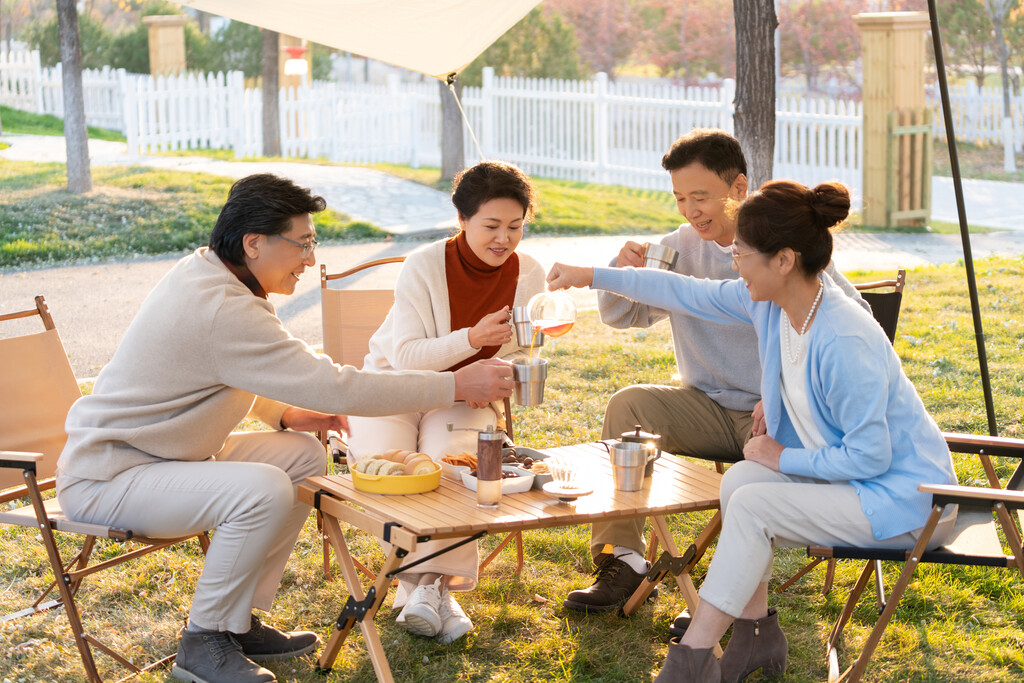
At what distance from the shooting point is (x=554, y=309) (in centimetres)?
371

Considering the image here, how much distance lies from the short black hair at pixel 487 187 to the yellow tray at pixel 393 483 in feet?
3.58

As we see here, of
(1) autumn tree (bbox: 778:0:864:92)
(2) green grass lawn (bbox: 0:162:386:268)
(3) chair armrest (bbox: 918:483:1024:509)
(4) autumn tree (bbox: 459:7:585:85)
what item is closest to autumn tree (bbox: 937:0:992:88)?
(1) autumn tree (bbox: 778:0:864:92)

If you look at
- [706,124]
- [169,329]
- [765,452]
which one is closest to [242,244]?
[169,329]

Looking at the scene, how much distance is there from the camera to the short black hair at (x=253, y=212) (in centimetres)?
318

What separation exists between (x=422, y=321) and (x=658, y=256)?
868 millimetres

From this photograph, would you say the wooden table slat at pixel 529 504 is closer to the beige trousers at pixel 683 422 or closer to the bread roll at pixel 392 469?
the bread roll at pixel 392 469

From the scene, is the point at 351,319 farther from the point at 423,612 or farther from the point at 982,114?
the point at 982,114

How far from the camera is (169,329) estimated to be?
309 cm

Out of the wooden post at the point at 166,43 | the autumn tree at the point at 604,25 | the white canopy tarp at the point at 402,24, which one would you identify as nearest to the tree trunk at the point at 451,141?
the wooden post at the point at 166,43

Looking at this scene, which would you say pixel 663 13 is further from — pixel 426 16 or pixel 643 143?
pixel 426 16

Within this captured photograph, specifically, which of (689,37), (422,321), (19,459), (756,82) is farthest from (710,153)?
(689,37)

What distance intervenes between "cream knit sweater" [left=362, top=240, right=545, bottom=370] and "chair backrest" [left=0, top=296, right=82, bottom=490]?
113 cm

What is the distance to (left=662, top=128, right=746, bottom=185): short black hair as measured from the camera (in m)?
3.77

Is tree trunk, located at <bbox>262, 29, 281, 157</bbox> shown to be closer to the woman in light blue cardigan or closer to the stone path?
the stone path
